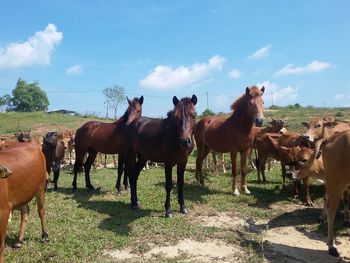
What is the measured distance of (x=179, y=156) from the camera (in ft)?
27.8

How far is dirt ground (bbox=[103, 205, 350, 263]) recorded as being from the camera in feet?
20.8

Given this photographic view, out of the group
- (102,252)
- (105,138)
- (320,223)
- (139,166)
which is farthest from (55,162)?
(320,223)

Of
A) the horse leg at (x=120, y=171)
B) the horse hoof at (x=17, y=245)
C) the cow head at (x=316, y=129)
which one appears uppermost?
the cow head at (x=316, y=129)

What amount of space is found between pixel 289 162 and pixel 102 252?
16.3 feet

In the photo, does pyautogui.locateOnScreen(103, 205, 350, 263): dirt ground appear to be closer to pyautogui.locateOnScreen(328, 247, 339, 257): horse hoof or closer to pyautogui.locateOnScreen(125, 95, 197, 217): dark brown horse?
pyautogui.locateOnScreen(328, 247, 339, 257): horse hoof

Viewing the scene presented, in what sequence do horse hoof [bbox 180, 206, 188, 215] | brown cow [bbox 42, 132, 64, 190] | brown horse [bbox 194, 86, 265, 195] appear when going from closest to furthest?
horse hoof [bbox 180, 206, 188, 215] < brown horse [bbox 194, 86, 265, 195] < brown cow [bbox 42, 132, 64, 190]

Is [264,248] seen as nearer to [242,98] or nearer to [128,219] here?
[128,219]

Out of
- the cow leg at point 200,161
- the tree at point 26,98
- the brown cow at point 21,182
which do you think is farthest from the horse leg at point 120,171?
the tree at point 26,98

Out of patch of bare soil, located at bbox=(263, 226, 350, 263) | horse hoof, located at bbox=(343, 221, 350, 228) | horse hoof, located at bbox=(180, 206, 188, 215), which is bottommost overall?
patch of bare soil, located at bbox=(263, 226, 350, 263)

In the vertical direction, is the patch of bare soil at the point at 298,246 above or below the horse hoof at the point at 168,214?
below

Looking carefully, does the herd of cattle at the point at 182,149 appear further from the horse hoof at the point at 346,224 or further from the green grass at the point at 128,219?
the green grass at the point at 128,219

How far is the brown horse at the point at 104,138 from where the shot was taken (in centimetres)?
1144

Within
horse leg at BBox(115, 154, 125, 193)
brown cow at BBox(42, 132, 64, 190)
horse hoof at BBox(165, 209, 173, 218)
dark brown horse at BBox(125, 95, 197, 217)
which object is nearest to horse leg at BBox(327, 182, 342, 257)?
dark brown horse at BBox(125, 95, 197, 217)

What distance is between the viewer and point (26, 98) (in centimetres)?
8544
